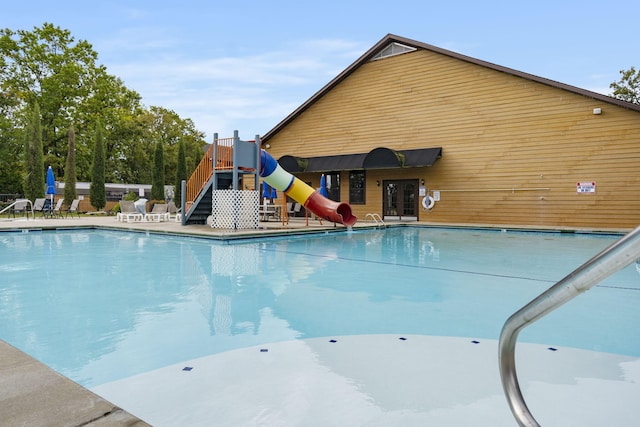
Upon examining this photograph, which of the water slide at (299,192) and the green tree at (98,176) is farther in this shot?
the green tree at (98,176)

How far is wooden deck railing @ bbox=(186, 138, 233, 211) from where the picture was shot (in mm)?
13078

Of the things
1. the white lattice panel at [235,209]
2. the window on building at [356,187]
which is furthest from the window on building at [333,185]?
the white lattice panel at [235,209]

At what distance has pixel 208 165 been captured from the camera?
14.0 m

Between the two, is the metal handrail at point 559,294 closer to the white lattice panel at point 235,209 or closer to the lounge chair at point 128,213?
the white lattice panel at point 235,209

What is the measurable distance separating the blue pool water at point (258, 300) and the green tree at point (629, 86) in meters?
29.9

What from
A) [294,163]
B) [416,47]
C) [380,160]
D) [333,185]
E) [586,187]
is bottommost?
[586,187]

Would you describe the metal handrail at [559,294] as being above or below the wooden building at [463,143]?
below

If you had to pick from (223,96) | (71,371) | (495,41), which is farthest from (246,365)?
(223,96)

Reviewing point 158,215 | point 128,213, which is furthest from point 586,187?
point 128,213

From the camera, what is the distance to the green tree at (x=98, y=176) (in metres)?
23.9

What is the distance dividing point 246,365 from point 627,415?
2.24m

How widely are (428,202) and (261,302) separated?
14081 millimetres

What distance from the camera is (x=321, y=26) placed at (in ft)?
52.1

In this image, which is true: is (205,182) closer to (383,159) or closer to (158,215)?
(158,215)
